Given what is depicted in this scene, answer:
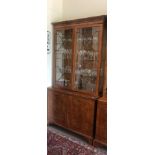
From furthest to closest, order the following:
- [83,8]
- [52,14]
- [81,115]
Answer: [52,14]
[83,8]
[81,115]

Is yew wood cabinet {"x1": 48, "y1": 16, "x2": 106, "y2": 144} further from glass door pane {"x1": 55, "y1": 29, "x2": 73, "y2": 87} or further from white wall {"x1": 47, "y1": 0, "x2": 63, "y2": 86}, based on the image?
white wall {"x1": 47, "y1": 0, "x2": 63, "y2": 86}

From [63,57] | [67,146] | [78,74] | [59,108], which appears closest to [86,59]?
[78,74]

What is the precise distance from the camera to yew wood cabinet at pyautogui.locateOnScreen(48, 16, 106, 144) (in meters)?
2.88

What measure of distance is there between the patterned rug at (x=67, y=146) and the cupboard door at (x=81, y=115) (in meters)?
0.17

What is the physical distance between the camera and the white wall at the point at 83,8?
119 inches

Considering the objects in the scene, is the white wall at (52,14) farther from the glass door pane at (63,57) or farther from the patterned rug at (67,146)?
the patterned rug at (67,146)

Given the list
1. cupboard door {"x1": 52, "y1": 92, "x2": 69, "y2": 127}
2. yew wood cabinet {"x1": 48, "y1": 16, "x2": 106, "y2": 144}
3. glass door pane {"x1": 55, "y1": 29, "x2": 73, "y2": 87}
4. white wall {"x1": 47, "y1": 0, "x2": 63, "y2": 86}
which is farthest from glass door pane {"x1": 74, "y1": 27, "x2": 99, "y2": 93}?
white wall {"x1": 47, "y1": 0, "x2": 63, "y2": 86}

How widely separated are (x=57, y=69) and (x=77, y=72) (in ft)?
1.72

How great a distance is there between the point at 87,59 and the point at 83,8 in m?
0.92

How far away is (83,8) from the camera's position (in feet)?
10.8

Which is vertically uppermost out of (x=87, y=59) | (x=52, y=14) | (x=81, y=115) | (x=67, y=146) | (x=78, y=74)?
(x=52, y=14)

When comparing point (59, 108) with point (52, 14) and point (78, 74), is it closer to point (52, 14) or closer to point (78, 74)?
point (78, 74)
